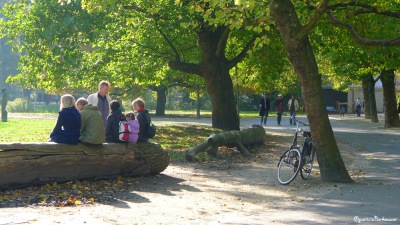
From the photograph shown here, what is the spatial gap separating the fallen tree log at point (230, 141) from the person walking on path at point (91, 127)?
14.9 feet

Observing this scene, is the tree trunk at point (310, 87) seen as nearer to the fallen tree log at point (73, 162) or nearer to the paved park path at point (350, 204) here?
the paved park path at point (350, 204)

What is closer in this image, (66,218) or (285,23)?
(66,218)

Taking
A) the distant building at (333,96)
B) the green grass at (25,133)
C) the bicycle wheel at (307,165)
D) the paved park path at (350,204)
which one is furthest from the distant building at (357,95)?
the bicycle wheel at (307,165)

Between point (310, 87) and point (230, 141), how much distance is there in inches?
219

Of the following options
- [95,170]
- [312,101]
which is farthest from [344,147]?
[95,170]

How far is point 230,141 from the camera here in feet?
A: 59.9

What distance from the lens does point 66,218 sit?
8.88 meters

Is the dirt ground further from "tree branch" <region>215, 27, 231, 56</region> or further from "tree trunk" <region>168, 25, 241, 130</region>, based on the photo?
"tree trunk" <region>168, 25, 241, 130</region>

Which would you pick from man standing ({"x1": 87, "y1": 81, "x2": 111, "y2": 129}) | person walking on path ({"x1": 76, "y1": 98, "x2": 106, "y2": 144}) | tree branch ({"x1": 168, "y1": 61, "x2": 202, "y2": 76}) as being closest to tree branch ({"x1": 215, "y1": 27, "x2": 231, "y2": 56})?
tree branch ({"x1": 168, "y1": 61, "x2": 202, "y2": 76})

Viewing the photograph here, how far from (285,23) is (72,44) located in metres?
13.6

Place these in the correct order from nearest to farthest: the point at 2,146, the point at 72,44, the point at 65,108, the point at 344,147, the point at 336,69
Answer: the point at 2,146, the point at 65,108, the point at 344,147, the point at 72,44, the point at 336,69

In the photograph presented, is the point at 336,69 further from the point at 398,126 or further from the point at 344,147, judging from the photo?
the point at 344,147

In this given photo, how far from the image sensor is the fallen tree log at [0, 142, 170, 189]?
10.8m

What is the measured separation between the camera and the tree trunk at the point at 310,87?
12781mm
